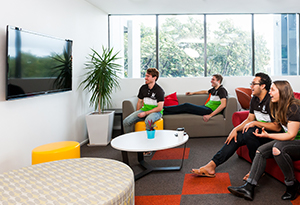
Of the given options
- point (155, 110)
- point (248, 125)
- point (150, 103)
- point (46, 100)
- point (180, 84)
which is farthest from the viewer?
point (180, 84)

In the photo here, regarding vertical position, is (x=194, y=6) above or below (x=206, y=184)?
above

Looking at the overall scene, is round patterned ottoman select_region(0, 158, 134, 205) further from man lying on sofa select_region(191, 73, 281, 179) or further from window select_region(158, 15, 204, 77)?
window select_region(158, 15, 204, 77)

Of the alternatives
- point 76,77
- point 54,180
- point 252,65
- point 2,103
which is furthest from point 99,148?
point 252,65

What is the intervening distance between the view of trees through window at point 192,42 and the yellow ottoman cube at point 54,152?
12.3 feet

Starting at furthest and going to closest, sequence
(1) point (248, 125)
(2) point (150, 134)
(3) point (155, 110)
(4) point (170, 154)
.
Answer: (3) point (155, 110)
(4) point (170, 154)
(2) point (150, 134)
(1) point (248, 125)

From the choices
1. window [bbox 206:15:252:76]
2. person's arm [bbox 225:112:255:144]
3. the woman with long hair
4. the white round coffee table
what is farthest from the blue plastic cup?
window [bbox 206:15:252:76]

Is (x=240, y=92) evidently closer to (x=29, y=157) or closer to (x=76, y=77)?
(x=76, y=77)

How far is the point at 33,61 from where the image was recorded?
304 centimetres

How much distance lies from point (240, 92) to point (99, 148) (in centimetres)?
327

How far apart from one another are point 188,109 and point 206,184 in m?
2.40

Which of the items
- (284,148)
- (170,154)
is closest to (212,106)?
(170,154)

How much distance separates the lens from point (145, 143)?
2.87 metres

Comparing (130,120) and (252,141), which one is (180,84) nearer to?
(130,120)

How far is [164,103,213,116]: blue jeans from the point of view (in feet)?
16.2
